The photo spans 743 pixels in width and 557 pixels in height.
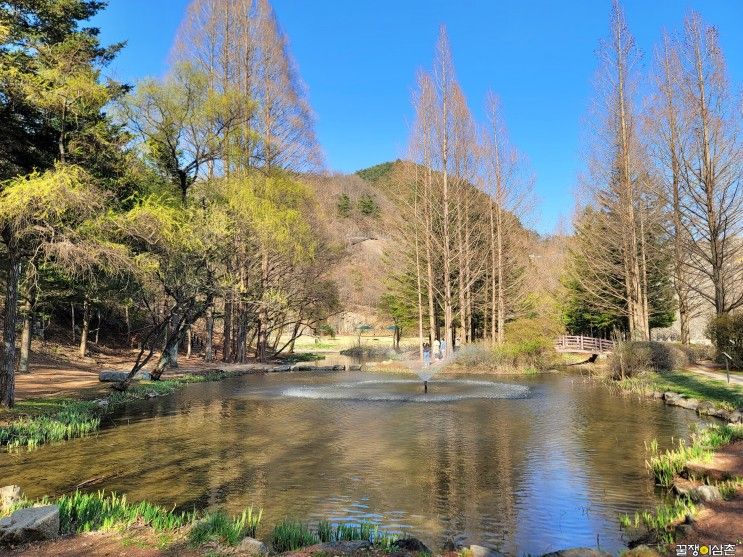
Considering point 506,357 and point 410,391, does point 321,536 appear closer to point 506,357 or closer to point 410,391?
point 410,391

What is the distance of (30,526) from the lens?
14.4 feet

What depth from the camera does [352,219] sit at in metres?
83.1

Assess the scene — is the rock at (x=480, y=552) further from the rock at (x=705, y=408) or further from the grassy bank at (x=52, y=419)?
the rock at (x=705, y=408)

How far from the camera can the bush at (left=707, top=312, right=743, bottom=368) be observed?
56.1 feet

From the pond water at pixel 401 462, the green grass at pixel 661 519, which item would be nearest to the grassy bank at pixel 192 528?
the pond water at pixel 401 462

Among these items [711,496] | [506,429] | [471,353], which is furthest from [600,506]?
[471,353]

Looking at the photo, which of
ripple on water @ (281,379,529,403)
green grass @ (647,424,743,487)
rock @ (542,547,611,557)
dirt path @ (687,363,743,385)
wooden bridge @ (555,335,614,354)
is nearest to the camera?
rock @ (542,547,611,557)

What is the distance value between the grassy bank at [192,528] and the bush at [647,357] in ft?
55.1

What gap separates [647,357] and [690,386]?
12.9ft

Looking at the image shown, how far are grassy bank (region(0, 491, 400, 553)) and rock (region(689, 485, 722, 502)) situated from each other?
11.5 feet

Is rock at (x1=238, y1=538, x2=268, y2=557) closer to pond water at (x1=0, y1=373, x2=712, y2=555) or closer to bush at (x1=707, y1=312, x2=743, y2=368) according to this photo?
pond water at (x1=0, y1=373, x2=712, y2=555)

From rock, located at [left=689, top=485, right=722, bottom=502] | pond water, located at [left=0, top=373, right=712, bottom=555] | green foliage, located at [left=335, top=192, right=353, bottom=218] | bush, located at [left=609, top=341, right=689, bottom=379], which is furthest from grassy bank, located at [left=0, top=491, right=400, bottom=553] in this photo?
green foliage, located at [left=335, top=192, right=353, bottom=218]

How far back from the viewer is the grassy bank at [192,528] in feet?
15.1

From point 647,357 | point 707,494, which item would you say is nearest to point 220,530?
point 707,494
